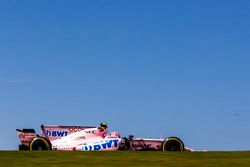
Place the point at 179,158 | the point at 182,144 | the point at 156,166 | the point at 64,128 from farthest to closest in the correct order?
the point at 64,128 < the point at 182,144 < the point at 179,158 < the point at 156,166

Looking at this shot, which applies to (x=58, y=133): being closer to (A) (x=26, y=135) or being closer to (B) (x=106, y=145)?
(A) (x=26, y=135)

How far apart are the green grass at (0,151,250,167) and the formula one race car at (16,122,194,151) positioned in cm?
795

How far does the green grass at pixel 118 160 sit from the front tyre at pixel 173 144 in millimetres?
6123

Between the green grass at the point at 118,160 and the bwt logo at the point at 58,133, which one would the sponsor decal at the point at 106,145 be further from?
the green grass at the point at 118,160

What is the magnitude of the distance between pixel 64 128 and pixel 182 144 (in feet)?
23.6

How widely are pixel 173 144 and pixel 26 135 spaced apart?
7739 millimetres

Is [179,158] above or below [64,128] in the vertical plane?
below

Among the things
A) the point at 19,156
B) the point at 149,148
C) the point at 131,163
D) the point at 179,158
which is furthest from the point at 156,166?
the point at 149,148

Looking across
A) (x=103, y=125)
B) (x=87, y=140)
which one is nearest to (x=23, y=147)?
(x=87, y=140)

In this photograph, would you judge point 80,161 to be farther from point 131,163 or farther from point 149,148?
point 149,148

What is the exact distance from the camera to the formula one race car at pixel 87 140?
2412 cm

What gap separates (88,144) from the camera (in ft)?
80.9

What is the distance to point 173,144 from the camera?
22000 millimetres

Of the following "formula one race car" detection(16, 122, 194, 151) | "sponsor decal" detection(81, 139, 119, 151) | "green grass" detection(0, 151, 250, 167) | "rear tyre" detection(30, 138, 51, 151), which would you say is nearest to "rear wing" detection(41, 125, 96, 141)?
"formula one race car" detection(16, 122, 194, 151)
